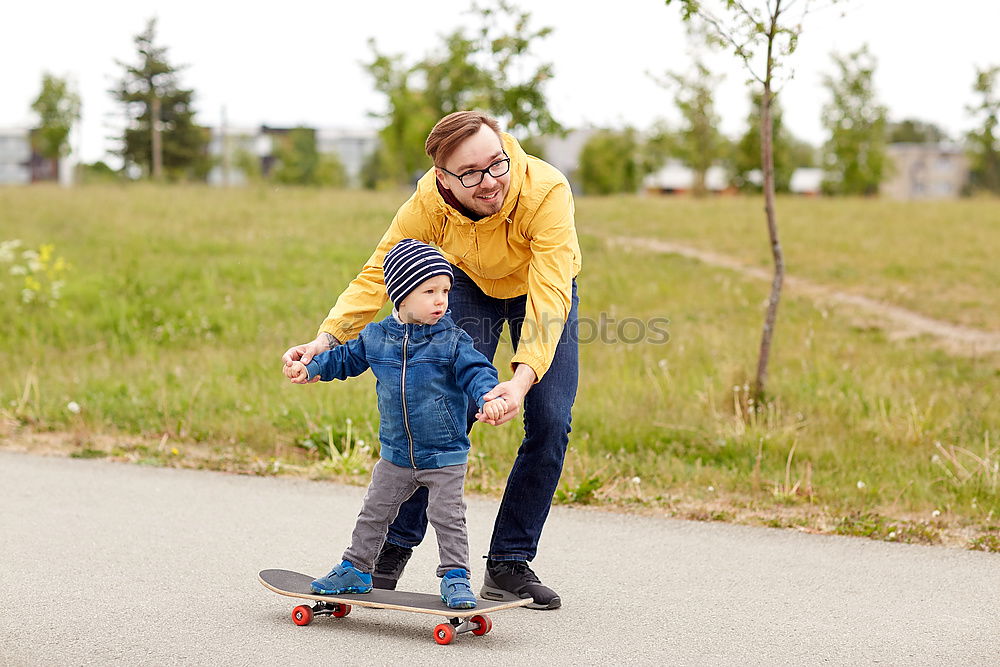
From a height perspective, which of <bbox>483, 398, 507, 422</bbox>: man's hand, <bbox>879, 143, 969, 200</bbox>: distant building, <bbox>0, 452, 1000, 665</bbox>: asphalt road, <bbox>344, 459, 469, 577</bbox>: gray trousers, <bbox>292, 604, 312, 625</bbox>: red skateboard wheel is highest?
<bbox>879, 143, 969, 200</bbox>: distant building

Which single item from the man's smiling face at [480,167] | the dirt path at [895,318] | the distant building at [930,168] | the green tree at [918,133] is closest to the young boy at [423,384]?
the man's smiling face at [480,167]

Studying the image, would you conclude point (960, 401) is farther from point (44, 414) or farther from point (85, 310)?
point (85, 310)

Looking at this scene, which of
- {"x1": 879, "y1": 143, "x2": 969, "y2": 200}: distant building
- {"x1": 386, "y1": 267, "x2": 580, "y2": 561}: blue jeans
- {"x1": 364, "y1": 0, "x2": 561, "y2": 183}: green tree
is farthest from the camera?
{"x1": 879, "y1": 143, "x2": 969, "y2": 200}: distant building

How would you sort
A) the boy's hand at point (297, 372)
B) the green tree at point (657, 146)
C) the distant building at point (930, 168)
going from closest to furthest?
the boy's hand at point (297, 372) → the green tree at point (657, 146) → the distant building at point (930, 168)

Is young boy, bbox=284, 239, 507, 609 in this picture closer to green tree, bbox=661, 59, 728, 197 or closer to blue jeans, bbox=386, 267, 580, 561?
blue jeans, bbox=386, 267, 580, 561

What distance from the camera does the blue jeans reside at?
169 inches

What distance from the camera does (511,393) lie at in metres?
3.68

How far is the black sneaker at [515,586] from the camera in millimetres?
4359

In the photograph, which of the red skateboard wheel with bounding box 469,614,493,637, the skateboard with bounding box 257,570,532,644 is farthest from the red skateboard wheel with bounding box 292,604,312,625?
the red skateboard wheel with bounding box 469,614,493,637

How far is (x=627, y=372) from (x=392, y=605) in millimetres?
5775

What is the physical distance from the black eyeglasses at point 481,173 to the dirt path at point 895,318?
28.5 ft

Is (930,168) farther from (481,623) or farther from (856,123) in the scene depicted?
(481,623)

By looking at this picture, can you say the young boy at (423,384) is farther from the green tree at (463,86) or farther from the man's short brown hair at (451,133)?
the green tree at (463,86)

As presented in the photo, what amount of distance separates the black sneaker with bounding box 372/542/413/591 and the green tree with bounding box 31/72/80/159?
162ft
